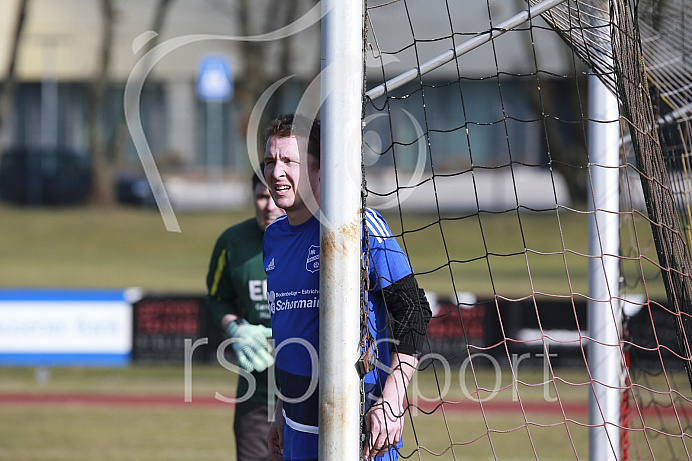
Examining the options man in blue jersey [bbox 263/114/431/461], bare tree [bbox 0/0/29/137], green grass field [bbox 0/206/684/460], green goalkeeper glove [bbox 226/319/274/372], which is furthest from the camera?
bare tree [bbox 0/0/29/137]

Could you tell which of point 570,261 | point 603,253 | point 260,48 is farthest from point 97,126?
point 603,253

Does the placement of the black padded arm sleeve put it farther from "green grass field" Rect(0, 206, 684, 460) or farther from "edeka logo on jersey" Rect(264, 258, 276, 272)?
"edeka logo on jersey" Rect(264, 258, 276, 272)

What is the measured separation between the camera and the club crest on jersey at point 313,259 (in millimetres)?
2967

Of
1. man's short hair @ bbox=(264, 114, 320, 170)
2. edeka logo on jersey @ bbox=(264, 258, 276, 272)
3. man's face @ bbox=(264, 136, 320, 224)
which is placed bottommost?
edeka logo on jersey @ bbox=(264, 258, 276, 272)

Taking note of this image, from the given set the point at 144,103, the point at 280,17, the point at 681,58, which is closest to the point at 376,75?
the point at 280,17

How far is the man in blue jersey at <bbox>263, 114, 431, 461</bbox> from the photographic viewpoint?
111 inches

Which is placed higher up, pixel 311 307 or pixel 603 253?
pixel 603 253

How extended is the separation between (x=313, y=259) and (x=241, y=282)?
183cm

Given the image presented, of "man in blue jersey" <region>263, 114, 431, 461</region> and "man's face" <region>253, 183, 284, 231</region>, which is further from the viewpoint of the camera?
"man's face" <region>253, 183, 284, 231</region>

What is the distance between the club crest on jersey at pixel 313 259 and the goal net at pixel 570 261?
306 mm

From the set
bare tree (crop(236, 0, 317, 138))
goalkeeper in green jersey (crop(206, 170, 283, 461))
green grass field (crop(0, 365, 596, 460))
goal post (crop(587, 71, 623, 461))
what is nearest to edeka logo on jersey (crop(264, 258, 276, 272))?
goalkeeper in green jersey (crop(206, 170, 283, 461))

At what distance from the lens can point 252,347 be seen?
14.6 feet

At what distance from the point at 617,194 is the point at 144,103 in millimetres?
27605

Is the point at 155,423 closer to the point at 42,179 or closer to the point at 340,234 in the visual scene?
the point at 340,234
